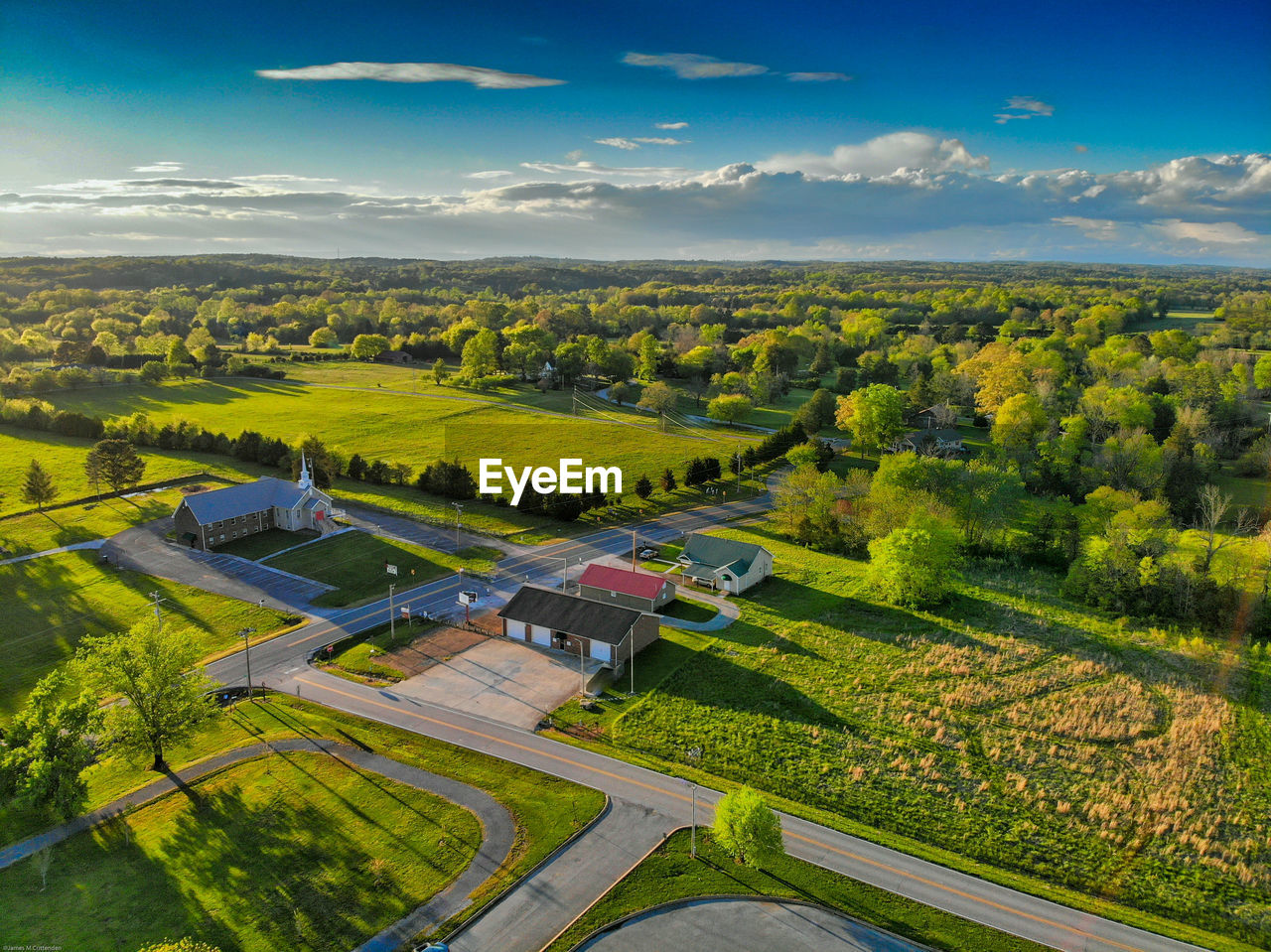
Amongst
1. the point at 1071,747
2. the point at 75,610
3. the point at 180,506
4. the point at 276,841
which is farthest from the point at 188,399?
the point at 1071,747

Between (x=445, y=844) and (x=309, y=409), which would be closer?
(x=445, y=844)

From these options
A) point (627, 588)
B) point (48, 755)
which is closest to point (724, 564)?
point (627, 588)

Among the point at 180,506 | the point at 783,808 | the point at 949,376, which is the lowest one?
the point at 783,808

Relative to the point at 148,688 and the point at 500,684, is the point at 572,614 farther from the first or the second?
the point at 148,688

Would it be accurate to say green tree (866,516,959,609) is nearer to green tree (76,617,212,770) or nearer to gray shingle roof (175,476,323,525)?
green tree (76,617,212,770)

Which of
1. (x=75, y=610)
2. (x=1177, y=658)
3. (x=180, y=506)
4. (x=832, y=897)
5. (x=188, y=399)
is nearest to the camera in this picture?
(x=832, y=897)

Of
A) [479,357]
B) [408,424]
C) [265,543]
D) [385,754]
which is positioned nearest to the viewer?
[385,754]

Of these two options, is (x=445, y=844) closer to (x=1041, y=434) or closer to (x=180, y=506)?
(x=180, y=506)
